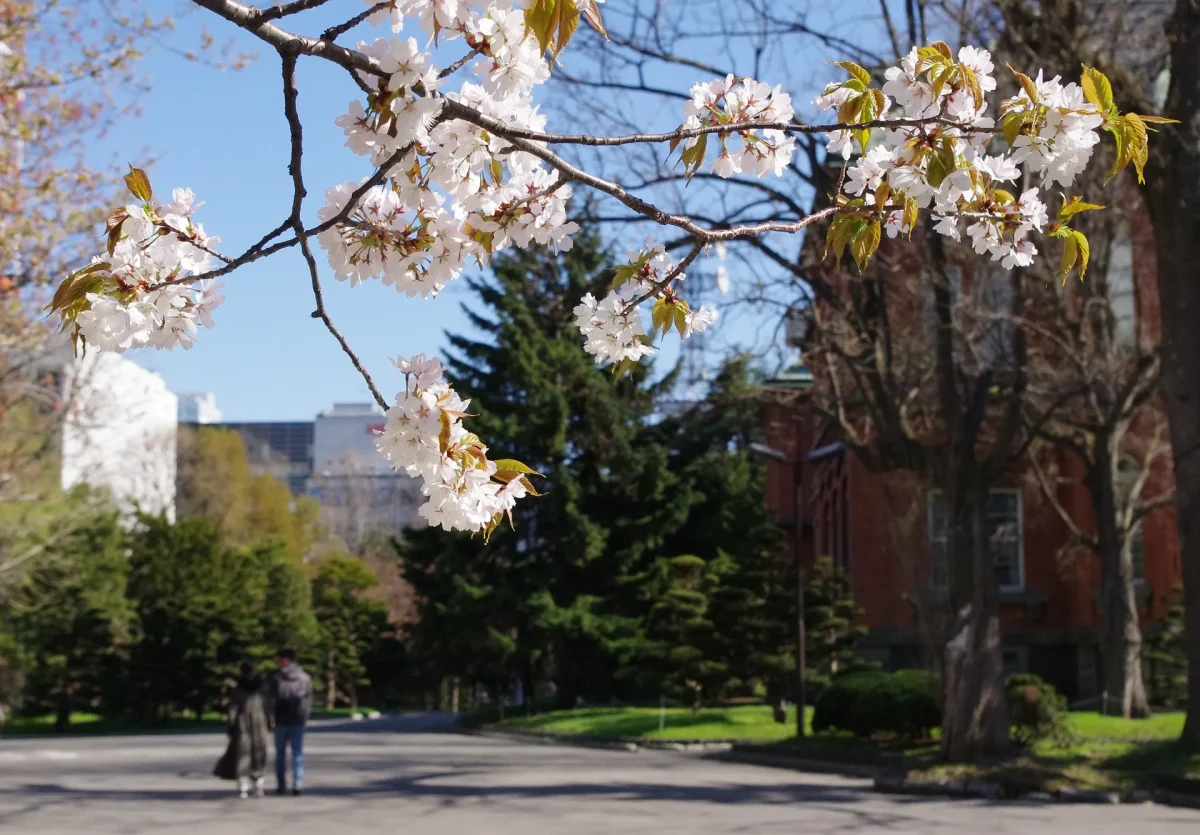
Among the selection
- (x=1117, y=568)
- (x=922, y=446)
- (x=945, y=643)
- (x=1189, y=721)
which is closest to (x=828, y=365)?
(x=922, y=446)

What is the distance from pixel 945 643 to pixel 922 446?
8.75ft

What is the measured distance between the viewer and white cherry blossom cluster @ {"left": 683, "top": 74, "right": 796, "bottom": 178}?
4.58 m

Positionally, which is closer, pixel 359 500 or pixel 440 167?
pixel 440 167

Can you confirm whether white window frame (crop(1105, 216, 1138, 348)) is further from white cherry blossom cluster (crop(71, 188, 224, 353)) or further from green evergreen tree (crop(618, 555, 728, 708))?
white cherry blossom cluster (crop(71, 188, 224, 353))

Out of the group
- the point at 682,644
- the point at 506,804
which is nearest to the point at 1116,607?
the point at 682,644

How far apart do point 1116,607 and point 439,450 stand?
24.5 metres

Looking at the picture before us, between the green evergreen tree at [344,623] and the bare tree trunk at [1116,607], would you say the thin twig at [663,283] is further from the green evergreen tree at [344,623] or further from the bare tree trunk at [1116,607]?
the green evergreen tree at [344,623]

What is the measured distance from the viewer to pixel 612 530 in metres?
38.3

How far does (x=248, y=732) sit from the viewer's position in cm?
1572

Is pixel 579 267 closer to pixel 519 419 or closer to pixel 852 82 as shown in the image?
pixel 519 419

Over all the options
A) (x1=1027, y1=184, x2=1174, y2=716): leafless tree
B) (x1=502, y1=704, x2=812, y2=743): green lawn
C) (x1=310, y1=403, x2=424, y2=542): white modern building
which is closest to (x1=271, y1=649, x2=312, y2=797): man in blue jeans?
(x1=502, y1=704, x2=812, y2=743): green lawn

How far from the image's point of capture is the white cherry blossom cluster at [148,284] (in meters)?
3.80

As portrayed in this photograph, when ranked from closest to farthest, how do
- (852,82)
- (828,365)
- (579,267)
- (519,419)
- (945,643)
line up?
1. (852,82)
2. (945,643)
3. (828,365)
4. (579,267)
5. (519,419)

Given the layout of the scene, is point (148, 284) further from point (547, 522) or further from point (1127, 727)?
point (547, 522)
